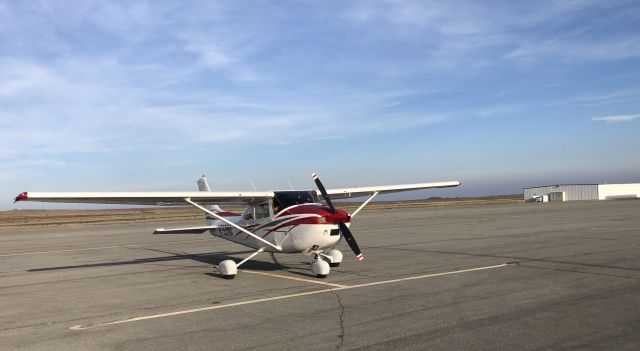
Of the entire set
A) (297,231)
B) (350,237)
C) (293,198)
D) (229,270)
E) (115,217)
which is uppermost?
(293,198)

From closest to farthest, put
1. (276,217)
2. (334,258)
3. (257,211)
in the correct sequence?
(276,217) < (334,258) < (257,211)

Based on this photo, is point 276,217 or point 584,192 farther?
point 584,192

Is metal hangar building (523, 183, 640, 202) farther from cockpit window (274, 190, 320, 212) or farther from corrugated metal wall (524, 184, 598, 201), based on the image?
cockpit window (274, 190, 320, 212)

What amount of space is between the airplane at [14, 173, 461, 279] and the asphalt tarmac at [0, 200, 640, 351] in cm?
68

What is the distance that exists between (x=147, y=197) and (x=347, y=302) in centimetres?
692

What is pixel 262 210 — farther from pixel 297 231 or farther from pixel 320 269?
pixel 320 269

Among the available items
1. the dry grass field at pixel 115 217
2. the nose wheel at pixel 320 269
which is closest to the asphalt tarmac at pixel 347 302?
the nose wheel at pixel 320 269

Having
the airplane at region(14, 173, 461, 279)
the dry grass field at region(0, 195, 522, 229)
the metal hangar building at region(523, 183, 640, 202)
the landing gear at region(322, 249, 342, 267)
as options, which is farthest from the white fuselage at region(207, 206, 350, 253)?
the metal hangar building at region(523, 183, 640, 202)

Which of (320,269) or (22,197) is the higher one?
(22,197)

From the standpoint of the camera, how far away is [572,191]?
8356 centimetres

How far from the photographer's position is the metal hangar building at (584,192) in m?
81.1

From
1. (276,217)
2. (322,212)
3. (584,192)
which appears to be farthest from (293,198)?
(584,192)

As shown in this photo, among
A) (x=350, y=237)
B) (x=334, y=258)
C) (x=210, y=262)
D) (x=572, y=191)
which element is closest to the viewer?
(x=350, y=237)

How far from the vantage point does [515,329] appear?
7.04 m
